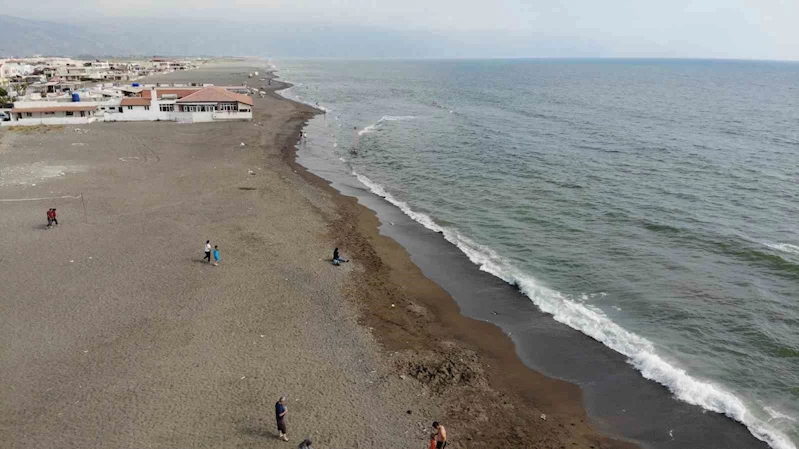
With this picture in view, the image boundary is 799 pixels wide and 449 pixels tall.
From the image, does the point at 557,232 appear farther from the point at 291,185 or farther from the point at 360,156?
the point at 360,156

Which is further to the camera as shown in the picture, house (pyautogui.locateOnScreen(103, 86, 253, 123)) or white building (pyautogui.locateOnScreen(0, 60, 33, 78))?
white building (pyautogui.locateOnScreen(0, 60, 33, 78))

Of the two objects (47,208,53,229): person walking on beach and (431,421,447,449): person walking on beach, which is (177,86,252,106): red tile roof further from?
(431,421,447,449): person walking on beach

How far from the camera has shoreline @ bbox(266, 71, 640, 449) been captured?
615 inches

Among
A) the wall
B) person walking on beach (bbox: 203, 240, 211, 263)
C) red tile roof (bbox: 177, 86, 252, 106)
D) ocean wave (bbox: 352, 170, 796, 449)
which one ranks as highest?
red tile roof (bbox: 177, 86, 252, 106)

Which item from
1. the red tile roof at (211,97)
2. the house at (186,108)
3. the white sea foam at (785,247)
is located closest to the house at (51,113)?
the house at (186,108)

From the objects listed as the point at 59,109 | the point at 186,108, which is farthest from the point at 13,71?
the point at 186,108

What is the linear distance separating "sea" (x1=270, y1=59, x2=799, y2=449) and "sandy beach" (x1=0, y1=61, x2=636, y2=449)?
304 cm

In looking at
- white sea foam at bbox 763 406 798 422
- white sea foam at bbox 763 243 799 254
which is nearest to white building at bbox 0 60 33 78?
white sea foam at bbox 763 243 799 254

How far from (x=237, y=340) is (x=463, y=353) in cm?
859

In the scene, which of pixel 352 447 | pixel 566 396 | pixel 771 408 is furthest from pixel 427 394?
pixel 771 408

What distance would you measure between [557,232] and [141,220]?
85.5 ft

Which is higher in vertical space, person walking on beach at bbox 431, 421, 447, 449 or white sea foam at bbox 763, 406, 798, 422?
person walking on beach at bbox 431, 421, 447, 449

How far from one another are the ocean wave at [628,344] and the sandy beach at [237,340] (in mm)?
3497

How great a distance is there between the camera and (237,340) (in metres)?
19.2
